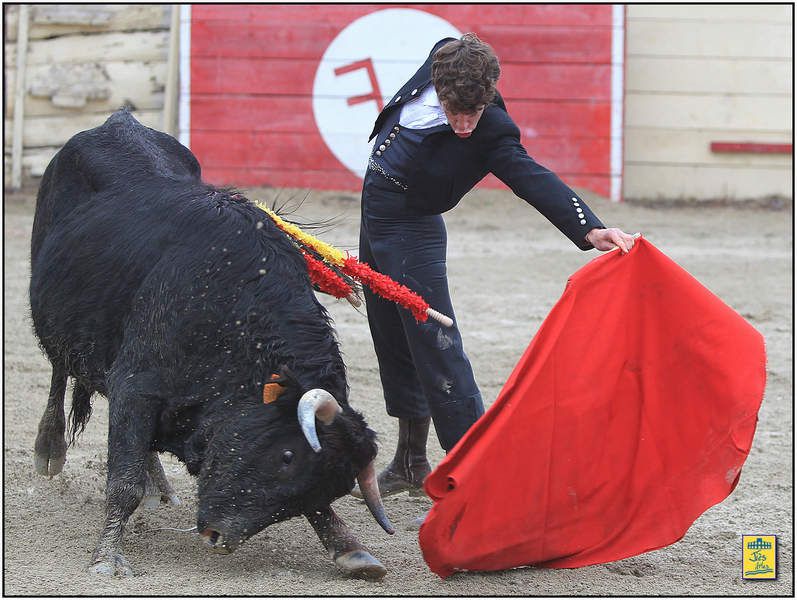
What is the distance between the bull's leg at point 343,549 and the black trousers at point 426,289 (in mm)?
522

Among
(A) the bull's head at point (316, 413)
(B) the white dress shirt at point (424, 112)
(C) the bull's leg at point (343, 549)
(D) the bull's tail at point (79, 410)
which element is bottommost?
(C) the bull's leg at point (343, 549)

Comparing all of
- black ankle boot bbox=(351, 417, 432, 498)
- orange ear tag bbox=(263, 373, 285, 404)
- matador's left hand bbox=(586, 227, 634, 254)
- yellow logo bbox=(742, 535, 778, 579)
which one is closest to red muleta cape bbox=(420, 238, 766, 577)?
matador's left hand bbox=(586, 227, 634, 254)

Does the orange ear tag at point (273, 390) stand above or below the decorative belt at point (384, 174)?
below

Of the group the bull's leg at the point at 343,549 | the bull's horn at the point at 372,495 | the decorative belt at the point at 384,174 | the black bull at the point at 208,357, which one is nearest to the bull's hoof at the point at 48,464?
the black bull at the point at 208,357

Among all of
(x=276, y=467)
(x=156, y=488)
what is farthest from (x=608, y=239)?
(x=156, y=488)

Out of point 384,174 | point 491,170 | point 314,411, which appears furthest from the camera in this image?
point 384,174

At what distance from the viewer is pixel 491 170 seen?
12.0 ft

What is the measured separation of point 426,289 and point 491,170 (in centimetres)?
45

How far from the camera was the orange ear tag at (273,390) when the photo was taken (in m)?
3.29

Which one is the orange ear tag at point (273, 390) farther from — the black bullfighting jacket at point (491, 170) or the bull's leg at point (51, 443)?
the bull's leg at point (51, 443)

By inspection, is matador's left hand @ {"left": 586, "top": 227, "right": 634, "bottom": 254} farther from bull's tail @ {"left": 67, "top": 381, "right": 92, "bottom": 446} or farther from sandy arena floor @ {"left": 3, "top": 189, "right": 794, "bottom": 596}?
bull's tail @ {"left": 67, "top": 381, "right": 92, "bottom": 446}

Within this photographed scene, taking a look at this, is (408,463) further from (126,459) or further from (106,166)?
(106,166)

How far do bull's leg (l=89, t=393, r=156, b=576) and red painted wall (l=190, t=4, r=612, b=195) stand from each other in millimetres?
7054

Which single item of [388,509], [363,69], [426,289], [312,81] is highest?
[363,69]
